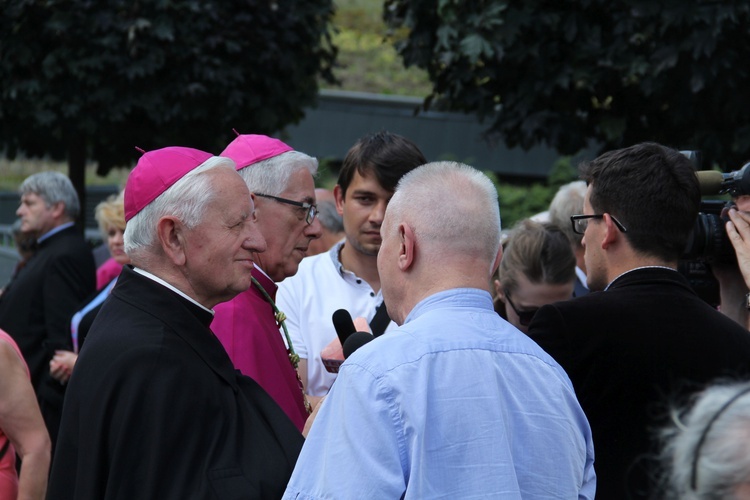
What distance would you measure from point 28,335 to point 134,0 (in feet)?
9.87

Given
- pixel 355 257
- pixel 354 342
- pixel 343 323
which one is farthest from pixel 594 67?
pixel 354 342

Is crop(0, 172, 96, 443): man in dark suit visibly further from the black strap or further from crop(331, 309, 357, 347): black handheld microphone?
crop(331, 309, 357, 347): black handheld microphone

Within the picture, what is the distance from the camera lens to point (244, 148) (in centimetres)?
324

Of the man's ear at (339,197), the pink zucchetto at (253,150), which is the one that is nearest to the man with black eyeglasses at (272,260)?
the pink zucchetto at (253,150)

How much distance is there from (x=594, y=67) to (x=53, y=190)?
367 centimetres

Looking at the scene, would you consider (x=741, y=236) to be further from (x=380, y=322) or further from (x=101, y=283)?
(x=101, y=283)

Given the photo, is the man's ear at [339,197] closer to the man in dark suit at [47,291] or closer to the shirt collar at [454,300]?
the shirt collar at [454,300]

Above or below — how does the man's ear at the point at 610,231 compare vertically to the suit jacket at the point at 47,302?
above

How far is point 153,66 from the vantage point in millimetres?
7590

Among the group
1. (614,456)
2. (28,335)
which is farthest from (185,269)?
(28,335)

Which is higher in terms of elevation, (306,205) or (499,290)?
(306,205)

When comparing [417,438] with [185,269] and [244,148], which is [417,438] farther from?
[244,148]

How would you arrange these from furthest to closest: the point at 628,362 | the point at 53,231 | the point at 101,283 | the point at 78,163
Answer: the point at 78,163 < the point at 101,283 < the point at 53,231 < the point at 628,362

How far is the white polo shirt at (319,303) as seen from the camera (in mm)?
3592
